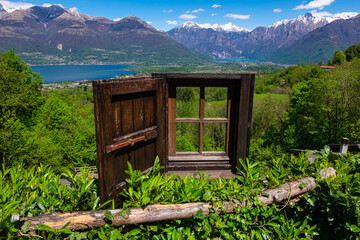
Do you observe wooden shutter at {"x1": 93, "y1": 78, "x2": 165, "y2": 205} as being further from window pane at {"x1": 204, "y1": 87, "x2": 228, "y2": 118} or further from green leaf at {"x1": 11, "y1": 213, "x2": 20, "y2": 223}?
window pane at {"x1": 204, "y1": 87, "x2": 228, "y2": 118}

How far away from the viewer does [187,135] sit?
21359mm

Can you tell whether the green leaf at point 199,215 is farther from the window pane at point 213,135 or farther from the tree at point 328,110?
the window pane at point 213,135

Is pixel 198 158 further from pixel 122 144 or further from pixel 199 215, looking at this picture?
pixel 199 215

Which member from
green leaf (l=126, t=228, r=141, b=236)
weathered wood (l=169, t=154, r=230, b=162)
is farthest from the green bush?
weathered wood (l=169, t=154, r=230, b=162)

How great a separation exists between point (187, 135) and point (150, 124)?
18.3 meters

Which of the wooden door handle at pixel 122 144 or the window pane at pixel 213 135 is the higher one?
the wooden door handle at pixel 122 144

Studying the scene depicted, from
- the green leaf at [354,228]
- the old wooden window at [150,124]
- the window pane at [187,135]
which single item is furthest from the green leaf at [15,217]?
the window pane at [187,135]

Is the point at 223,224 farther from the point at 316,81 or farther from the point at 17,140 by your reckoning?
the point at 316,81

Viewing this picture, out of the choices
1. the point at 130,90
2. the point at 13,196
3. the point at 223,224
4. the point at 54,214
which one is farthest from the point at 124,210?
the point at 130,90

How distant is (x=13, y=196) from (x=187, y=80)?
8.93ft

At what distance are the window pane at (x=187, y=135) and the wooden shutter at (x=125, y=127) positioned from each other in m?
15.2

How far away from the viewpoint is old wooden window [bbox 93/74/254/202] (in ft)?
7.80

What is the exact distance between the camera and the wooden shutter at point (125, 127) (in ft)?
7.61

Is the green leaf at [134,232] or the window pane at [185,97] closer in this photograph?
the green leaf at [134,232]
